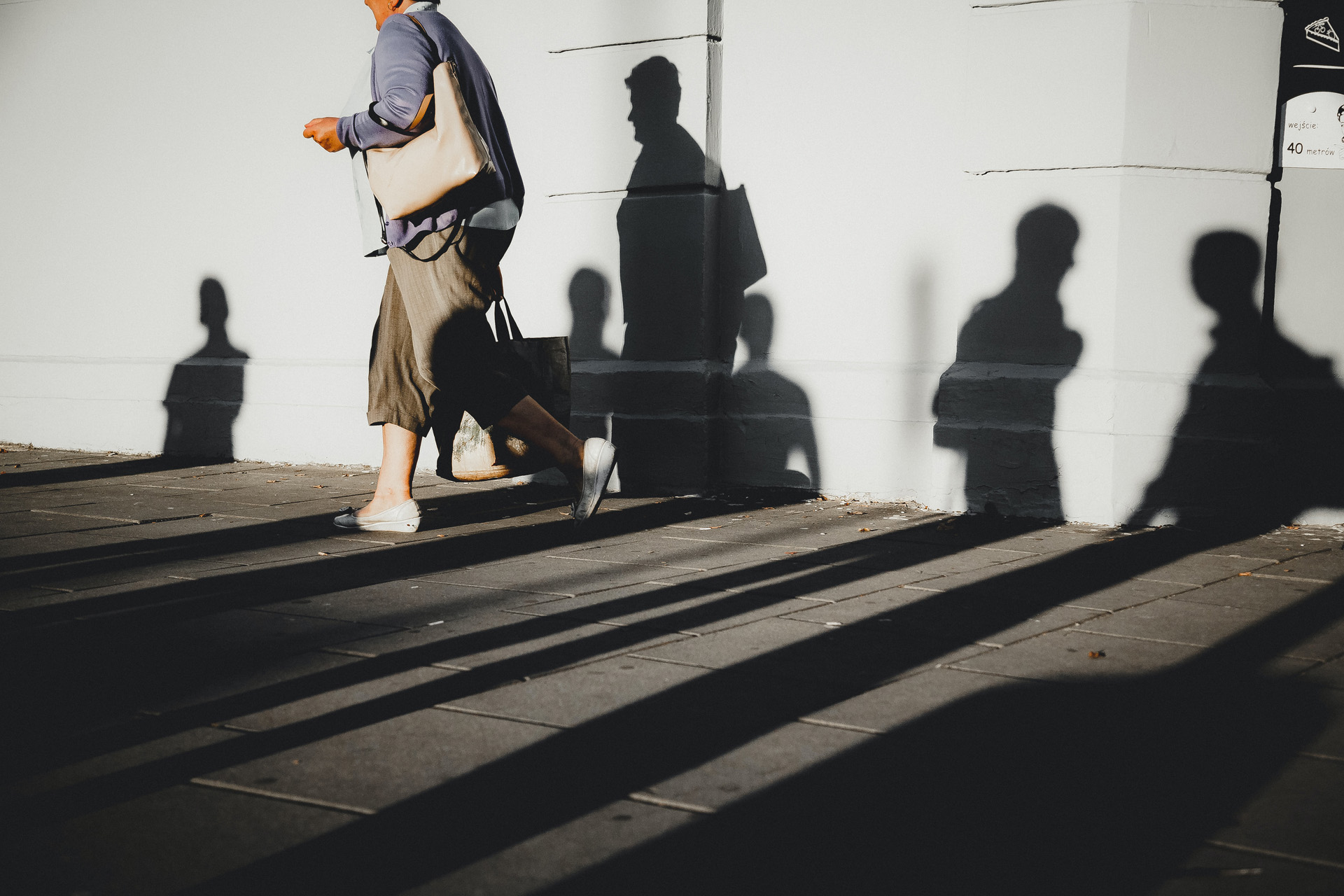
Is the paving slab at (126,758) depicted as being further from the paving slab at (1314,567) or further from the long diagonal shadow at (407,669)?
the paving slab at (1314,567)

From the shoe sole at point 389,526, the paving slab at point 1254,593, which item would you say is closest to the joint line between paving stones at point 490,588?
the shoe sole at point 389,526

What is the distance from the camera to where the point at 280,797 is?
2.04 m

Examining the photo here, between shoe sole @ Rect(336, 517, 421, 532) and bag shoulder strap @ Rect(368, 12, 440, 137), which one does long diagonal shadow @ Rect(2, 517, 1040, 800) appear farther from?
bag shoulder strap @ Rect(368, 12, 440, 137)

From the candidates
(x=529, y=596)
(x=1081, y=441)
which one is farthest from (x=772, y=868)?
(x=1081, y=441)

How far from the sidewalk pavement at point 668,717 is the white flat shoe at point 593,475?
0.29 m

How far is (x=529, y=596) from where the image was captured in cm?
362

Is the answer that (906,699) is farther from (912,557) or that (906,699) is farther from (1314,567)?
(1314,567)

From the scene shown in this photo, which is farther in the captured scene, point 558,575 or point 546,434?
point 546,434

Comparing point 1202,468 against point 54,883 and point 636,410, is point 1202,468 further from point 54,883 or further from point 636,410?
point 54,883

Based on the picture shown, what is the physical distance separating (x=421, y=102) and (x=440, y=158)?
0.25 m

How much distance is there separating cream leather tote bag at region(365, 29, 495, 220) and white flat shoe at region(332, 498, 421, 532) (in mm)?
1191

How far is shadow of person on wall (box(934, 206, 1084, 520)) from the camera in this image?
5230mm

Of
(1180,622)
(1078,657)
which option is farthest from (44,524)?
(1180,622)

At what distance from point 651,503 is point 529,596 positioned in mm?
2116
